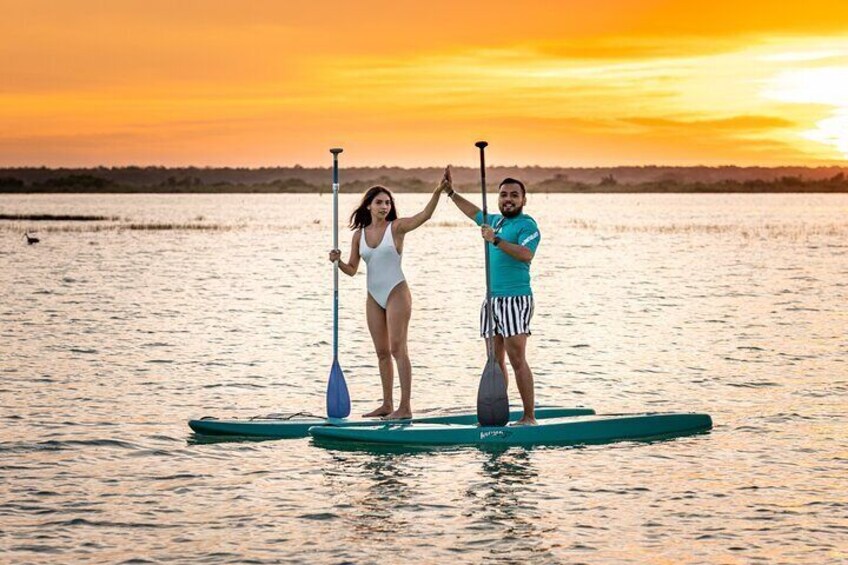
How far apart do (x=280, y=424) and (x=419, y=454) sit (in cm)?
180

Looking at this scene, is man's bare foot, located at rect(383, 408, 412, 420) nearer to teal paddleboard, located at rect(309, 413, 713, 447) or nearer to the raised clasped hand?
teal paddleboard, located at rect(309, 413, 713, 447)

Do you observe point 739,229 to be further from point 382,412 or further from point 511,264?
point 511,264

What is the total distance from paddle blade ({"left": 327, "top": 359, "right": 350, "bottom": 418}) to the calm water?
0.84 m

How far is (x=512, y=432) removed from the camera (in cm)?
1349

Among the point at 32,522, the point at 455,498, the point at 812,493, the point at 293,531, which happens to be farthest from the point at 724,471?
the point at 32,522

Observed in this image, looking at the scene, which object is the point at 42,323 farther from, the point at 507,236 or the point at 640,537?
the point at 640,537

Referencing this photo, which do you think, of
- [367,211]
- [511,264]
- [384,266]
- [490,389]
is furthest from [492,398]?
[367,211]

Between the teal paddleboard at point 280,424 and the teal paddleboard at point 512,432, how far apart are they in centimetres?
33

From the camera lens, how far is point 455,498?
11508 mm

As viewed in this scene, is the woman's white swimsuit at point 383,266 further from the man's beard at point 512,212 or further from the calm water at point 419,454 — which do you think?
the calm water at point 419,454

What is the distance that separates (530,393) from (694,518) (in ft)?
9.80

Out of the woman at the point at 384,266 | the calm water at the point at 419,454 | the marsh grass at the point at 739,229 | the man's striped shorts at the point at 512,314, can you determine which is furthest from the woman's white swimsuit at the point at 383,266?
the marsh grass at the point at 739,229

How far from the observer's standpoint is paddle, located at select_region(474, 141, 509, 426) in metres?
13.3

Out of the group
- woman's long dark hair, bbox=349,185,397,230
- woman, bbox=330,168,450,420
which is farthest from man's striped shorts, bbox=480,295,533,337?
woman's long dark hair, bbox=349,185,397,230
